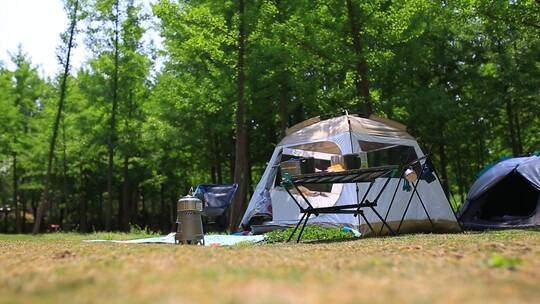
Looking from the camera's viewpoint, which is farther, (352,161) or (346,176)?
(352,161)

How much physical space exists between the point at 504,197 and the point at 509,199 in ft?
0.38

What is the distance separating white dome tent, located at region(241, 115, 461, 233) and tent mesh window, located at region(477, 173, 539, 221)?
176cm

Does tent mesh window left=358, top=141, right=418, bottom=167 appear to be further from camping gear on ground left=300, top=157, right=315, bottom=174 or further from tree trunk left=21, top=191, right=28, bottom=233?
tree trunk left=21, top=191, right=28, bottom=233

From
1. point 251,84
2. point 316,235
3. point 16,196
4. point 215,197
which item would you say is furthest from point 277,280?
point 16,196

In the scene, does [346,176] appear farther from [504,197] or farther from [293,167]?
[504,197]

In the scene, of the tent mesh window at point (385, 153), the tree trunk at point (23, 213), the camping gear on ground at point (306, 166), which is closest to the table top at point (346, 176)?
the camping gear on ground at point (306, 166)

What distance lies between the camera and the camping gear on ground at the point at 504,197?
9.75m

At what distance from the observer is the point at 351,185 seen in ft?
30.0

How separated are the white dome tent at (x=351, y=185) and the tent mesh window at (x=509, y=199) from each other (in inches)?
69.4

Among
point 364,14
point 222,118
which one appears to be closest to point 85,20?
point 222,118

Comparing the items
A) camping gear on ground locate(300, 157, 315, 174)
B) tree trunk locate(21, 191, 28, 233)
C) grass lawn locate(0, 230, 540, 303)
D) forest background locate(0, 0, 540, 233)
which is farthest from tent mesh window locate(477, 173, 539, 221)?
tree trunk locate(21, 191, 28, 233)

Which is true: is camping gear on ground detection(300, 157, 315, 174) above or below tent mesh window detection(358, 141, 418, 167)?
below

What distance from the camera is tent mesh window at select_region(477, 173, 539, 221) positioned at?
10656mm

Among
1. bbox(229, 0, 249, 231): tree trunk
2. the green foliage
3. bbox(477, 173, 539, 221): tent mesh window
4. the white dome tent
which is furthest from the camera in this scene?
bbox(229, 0, 249, 231): tree trunk
